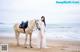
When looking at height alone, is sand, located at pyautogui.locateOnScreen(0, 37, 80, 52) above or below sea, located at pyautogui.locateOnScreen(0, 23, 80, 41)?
below

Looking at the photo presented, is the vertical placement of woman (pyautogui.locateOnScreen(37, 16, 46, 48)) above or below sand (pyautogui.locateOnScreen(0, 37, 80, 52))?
above

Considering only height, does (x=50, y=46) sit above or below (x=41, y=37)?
below

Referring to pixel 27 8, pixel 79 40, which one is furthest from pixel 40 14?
pixel 79 40

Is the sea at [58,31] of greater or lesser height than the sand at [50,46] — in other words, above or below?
above

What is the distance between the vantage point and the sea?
336 cm

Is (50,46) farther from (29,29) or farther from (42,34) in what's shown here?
(29,29)

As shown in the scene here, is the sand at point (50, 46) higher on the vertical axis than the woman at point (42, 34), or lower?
lower

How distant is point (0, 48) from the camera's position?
336 centimetres

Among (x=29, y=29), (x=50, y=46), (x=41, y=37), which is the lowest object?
(x=50, y=46)

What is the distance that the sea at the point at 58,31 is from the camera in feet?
11.0

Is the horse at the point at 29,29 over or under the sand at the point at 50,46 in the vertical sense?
over

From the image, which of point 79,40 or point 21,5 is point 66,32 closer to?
point 79,40

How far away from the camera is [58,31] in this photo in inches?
133

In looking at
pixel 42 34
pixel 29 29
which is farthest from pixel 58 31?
pixel 29 29
